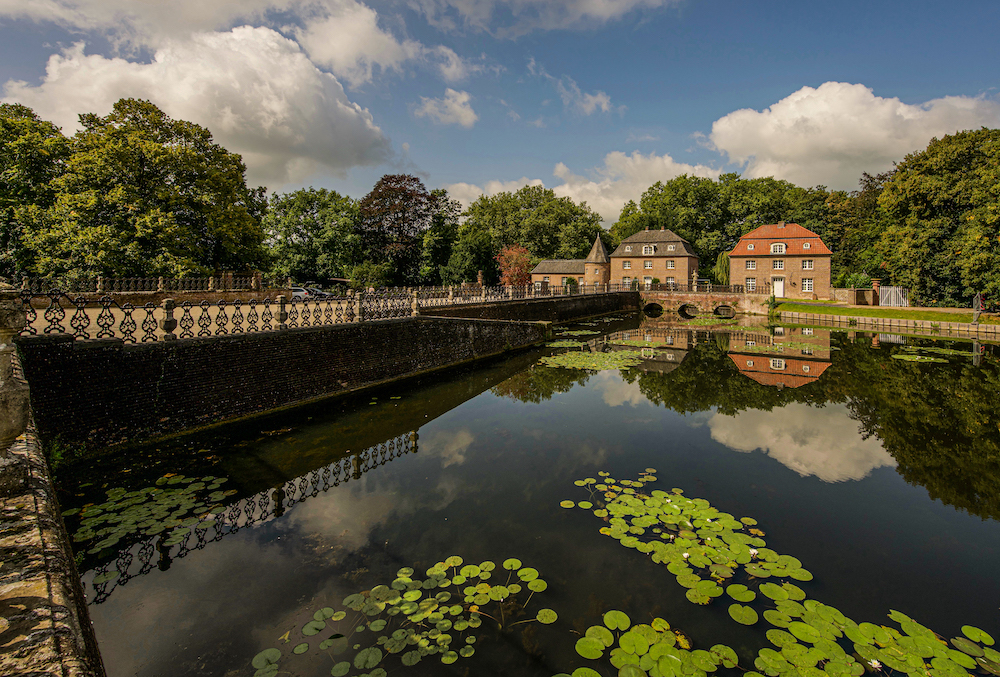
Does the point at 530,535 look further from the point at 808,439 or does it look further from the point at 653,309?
the point at 653,309

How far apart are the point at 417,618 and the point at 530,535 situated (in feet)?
6.45

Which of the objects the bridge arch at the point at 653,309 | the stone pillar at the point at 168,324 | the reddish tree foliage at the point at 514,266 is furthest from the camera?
the reddish tree foliage at the point at 514,266

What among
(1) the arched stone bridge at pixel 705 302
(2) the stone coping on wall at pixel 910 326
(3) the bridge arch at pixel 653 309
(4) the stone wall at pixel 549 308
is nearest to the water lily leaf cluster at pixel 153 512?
(4) the stone wall at pixel 549 308

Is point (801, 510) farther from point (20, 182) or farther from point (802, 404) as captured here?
point (20, 182)

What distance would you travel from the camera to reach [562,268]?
57969 mm

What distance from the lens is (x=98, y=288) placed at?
62.7 ft

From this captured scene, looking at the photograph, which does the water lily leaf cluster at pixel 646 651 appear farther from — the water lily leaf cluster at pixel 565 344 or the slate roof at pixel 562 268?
the slate roof at pixel 562 268

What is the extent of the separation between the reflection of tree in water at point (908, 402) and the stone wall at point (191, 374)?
9.03 m

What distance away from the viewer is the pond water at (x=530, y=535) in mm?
4121

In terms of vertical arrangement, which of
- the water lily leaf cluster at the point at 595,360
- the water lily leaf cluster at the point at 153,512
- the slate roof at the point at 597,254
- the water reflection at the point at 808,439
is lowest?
the water reflection at the point at 808,439

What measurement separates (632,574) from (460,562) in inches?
79.3

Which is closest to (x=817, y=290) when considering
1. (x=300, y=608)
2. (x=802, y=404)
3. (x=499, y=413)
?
(x=802, y=404)

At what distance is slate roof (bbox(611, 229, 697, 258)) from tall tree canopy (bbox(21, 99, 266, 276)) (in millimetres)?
45739

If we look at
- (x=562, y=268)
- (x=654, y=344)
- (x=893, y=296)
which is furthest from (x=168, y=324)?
(x=562, y=268)
